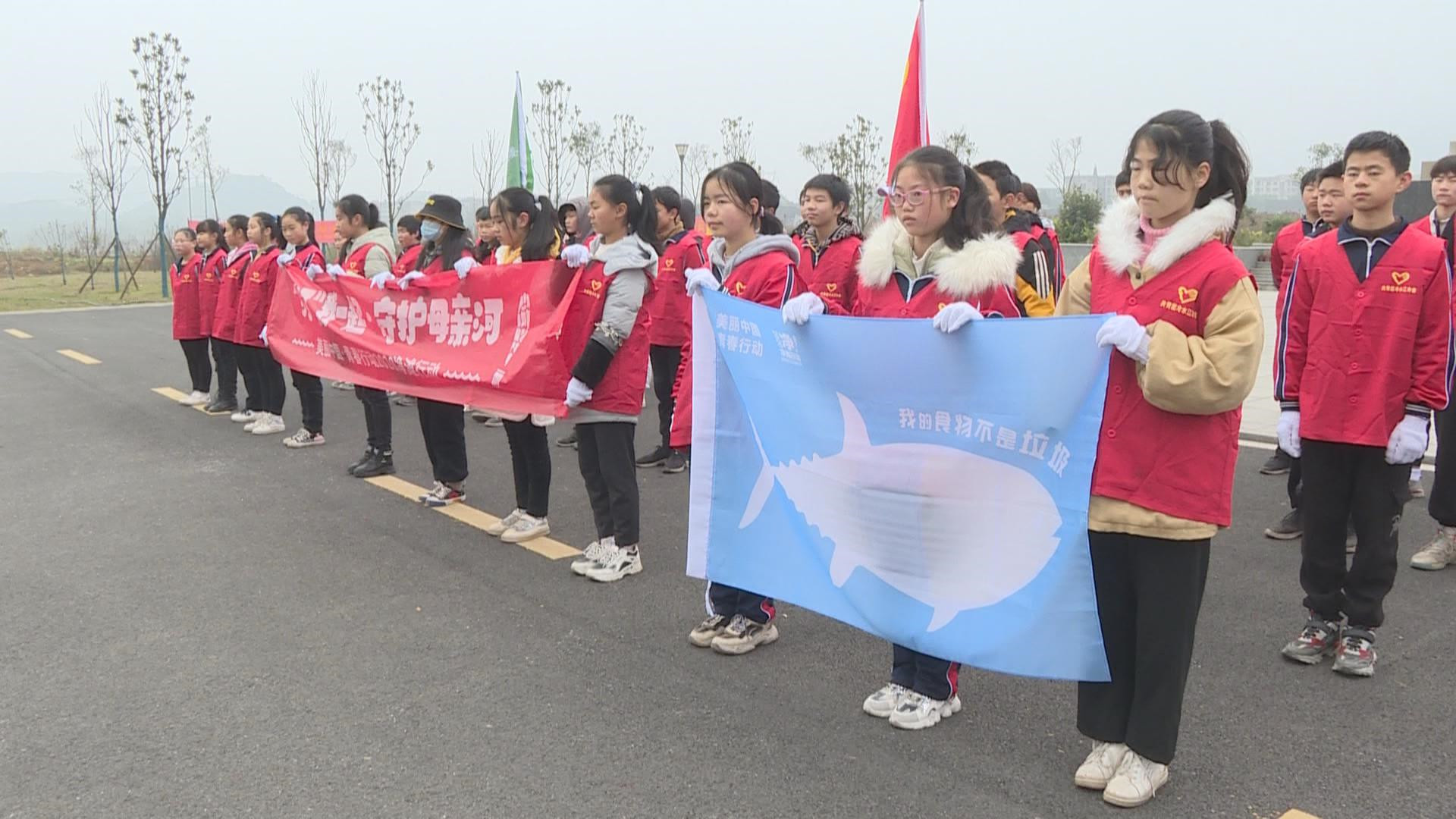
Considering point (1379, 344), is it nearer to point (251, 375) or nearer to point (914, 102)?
point (914, 102)

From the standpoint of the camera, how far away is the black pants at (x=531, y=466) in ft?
18.1

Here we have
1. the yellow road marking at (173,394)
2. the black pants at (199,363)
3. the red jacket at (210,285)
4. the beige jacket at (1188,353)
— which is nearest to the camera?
the beige jacket at (1188,353)

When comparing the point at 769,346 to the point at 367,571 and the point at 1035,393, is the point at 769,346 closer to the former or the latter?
the point at 1035,393

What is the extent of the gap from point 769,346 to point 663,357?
174 inches

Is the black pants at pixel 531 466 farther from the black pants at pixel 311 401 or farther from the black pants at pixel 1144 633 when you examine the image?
the black pants at pixel 1144 633

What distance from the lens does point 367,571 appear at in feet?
16.3

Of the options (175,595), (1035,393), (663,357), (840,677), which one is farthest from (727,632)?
(663,357)

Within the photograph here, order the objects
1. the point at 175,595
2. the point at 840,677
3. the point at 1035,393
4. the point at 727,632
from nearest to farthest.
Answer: the point at 1035,393, the point at 840,677, the point at 727,632, the point at 175,595

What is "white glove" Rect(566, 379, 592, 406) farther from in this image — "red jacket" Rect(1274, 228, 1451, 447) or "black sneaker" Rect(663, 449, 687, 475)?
"red jacket" Rect(1274, 228, 1451, 447)

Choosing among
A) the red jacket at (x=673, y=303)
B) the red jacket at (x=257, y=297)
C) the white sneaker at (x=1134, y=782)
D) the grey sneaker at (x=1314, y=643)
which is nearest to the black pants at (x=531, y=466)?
the red jacket at (x=673, y=303)

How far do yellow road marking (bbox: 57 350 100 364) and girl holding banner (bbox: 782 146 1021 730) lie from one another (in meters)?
12.6

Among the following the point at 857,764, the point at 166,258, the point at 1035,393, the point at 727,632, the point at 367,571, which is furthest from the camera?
the point at 166,258

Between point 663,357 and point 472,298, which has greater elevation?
point 472,298

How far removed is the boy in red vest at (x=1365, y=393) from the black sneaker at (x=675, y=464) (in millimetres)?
4150
